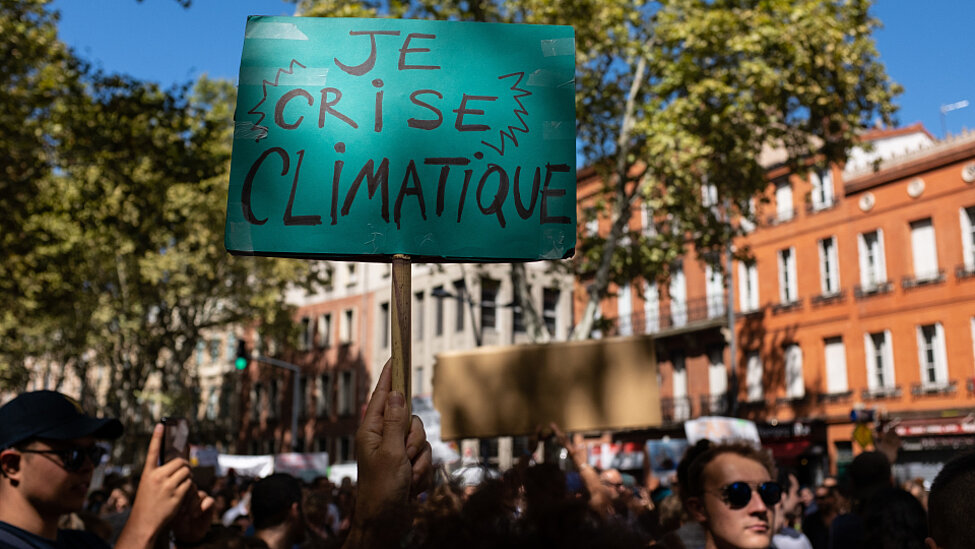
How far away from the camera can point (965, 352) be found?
26859 mm

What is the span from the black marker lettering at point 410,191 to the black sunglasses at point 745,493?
1669 mm

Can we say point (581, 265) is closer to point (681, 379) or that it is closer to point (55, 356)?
point (681, 379)

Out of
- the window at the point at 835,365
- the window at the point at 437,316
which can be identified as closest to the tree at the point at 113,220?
the window at the point at 437,316

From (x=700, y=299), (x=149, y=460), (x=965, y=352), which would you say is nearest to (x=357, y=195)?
(x=149, y=460)

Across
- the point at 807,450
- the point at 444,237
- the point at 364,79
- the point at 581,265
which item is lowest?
the point at 807,450

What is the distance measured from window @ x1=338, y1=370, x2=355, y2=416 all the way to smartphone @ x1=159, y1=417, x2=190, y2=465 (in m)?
44.6

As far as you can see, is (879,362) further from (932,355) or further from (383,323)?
(383,323)

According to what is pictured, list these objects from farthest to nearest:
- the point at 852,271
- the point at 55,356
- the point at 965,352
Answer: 1. the point at 55,356
2. the point at 852,271
3. the point at 965,352

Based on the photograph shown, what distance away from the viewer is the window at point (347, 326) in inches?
1881

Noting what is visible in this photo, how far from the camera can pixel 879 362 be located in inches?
1168

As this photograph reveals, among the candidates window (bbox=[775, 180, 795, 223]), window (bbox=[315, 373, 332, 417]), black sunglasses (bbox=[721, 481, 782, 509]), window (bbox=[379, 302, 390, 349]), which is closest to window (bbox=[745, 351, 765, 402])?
window (bbox=[775, 180, 795, 223])

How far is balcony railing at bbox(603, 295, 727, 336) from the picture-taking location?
35562 mm

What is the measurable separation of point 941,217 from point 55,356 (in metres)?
35.2

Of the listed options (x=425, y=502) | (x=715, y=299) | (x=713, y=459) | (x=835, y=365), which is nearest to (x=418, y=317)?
(x=715, y=299)
